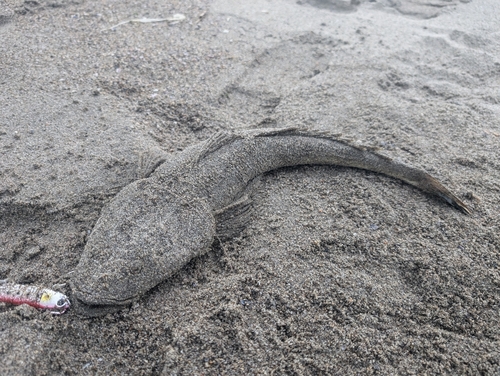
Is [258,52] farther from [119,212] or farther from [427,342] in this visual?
[427,342]

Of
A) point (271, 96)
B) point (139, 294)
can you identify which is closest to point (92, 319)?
point (139, 294)

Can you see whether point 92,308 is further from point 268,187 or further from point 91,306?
point 268,187

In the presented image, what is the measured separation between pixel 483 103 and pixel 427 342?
3242mm

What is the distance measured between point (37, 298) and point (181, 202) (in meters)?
1.15

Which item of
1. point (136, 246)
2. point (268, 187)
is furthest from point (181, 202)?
point (268, 187)

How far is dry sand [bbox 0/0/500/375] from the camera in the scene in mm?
2461

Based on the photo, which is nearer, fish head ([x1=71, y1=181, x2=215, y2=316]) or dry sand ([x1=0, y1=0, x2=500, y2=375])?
dry sand ([x1=0, y1=0, x2=500, y2=375])

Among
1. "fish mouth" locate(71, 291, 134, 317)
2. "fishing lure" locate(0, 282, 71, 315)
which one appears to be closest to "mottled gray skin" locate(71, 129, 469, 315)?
"fish mouth" locate(71, 291, 134, 317)

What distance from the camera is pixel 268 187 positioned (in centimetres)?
361

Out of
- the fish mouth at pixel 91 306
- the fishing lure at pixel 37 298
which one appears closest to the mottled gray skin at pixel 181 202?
the fish mouth at pixel 91 306

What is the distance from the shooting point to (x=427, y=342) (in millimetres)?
2496

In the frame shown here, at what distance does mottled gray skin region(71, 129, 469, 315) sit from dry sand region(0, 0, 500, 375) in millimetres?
132

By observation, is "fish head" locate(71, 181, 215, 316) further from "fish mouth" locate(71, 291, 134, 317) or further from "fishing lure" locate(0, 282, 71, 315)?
"fishing lure" locate(0, 282, 71, 315)

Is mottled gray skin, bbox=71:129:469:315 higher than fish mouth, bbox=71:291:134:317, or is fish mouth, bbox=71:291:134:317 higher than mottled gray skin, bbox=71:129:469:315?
mottled gray skin, bbox=71:129:469:315
